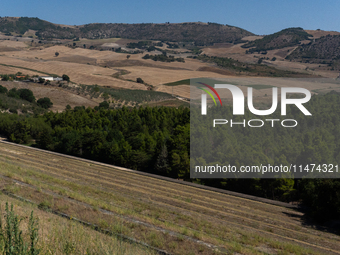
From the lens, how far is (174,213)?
15.1 meters

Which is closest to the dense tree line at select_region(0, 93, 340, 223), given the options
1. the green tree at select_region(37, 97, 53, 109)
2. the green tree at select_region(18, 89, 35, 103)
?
the green tree at select_region(37, 97, 53, 109)

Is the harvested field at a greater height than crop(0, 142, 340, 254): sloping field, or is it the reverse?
the harvested field

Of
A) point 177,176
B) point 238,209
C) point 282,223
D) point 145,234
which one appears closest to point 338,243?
point 282,223

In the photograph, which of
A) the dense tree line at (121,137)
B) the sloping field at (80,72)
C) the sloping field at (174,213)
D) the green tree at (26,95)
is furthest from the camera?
the sloping field at (80,72)

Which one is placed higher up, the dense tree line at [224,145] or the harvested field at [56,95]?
the harvested field at [56,95]

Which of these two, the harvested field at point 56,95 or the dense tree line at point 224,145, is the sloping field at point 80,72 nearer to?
the harvested field at point 56,95

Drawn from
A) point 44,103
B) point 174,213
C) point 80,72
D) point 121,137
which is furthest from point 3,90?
point 174,213

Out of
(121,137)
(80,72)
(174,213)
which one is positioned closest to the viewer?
(174,213)

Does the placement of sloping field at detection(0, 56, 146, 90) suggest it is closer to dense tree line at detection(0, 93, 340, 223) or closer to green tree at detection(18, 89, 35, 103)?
green tree at detection(18, 89, 35, 103)

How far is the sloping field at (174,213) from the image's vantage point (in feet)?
29.3

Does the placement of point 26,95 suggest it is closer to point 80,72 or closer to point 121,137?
point 80,72

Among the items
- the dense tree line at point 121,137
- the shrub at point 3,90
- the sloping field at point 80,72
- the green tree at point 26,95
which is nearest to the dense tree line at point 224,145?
the dense tree line at point 121,137

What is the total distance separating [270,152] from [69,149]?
1017 inches

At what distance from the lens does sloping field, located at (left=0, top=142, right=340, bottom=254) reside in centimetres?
893
